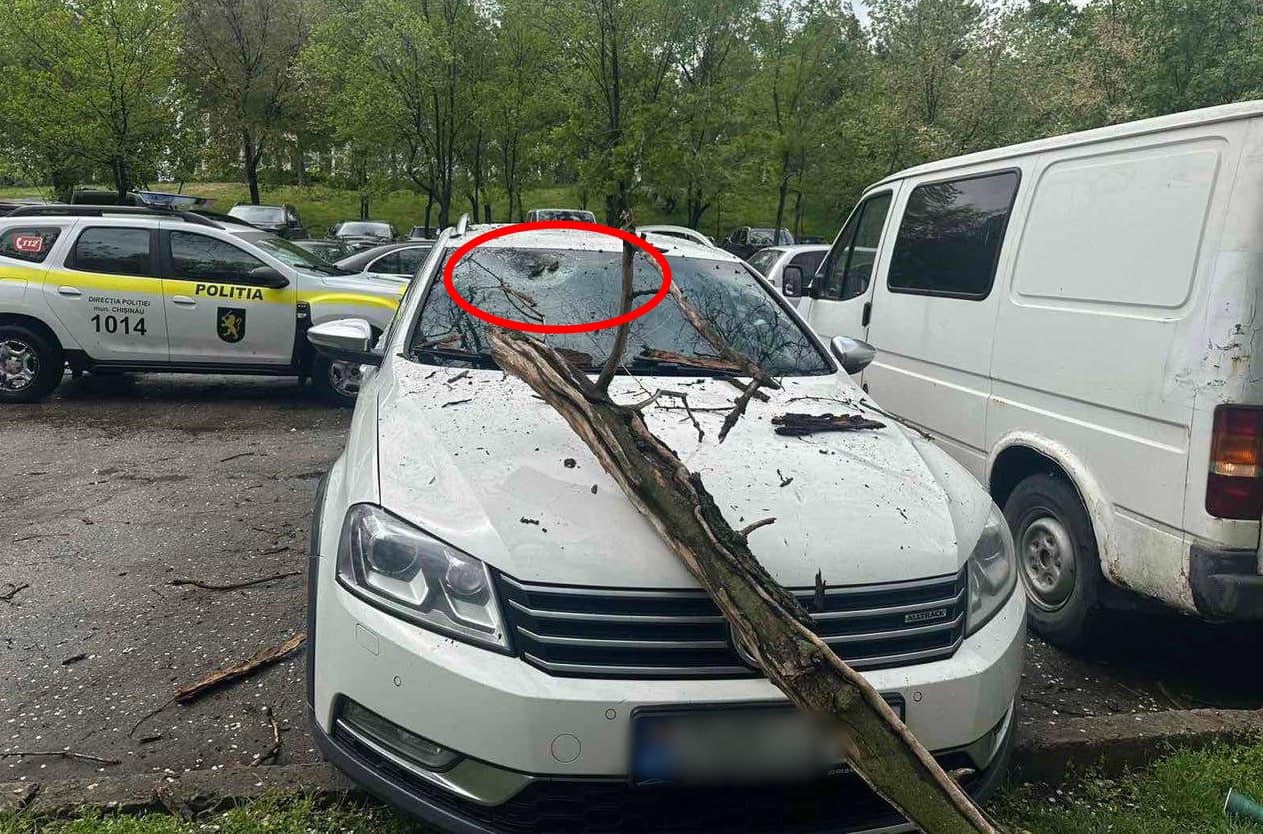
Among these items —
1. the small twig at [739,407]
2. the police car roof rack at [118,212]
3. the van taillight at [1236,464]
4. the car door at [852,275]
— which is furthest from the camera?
the police car roof rack at [118,212]

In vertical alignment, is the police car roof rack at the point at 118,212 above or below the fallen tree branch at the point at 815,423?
above

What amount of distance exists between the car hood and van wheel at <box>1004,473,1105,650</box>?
1.29m

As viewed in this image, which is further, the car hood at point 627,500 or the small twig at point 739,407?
the small twig at point 739,407

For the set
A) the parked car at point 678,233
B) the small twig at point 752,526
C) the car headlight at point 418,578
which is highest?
the parked car at point 678,233

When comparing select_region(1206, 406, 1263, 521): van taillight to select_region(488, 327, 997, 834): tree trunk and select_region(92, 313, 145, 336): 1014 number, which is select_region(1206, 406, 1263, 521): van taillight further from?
select_region(92, 313, 145, 336): 1014 number

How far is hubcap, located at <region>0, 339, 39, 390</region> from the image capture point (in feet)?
27.7

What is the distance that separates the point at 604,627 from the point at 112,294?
26.5 ft

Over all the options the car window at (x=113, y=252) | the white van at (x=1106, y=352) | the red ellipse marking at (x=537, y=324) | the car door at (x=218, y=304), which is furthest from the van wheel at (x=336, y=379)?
the white van at (x=1106, y=352)

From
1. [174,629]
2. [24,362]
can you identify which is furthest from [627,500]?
[24,362]

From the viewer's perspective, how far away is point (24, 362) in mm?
8477

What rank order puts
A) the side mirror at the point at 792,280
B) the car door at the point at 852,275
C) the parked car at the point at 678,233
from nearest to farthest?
the parked car at the point at 678,233 → the car door at the point at 852,275 → the side mirror at the point at 792,280

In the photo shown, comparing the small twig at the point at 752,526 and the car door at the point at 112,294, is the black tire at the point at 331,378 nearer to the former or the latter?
→ the car door at the point at 112,294

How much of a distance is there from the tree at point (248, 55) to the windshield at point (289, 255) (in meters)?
20.7

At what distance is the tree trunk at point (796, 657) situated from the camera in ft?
6.68
